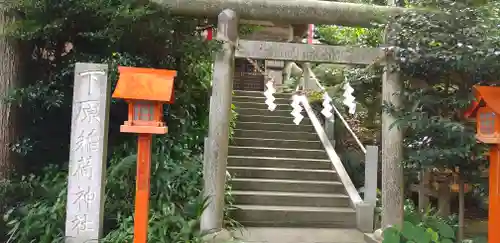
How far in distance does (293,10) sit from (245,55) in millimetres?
964

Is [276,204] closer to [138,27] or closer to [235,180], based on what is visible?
[235,180]

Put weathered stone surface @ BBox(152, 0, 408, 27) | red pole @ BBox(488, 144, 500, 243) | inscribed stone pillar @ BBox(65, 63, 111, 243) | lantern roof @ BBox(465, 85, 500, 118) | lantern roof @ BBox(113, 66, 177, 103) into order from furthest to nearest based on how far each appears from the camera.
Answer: weathered stone surface @ BBox(152, 0, 408, 27) < inscribed stone pillar @ BBox(65, 63, 111, 243) < red pole @ BBox(488, 144, 500, 243) < lantern roof @ BBox(465, 85, 500, 118) < lantern roof @ BBox(113, 66, 177, 103)

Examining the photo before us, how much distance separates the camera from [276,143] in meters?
8.30

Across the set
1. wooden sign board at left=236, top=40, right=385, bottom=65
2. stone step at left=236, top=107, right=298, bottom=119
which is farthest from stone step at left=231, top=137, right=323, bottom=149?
wooden sign board at left=236, top=40, right=385, bottom=65

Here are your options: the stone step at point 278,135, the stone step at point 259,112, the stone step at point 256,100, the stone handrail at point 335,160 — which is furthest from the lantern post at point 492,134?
the stone step at point 256,100

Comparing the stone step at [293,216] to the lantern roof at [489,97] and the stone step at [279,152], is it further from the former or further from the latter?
the lantern roof at [489,97]

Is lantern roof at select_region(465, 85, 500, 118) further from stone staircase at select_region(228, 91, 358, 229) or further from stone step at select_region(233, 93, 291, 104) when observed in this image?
stone step at select_region(233, 93, 291, 104)

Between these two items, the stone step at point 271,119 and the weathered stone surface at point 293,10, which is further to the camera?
the stone step at point 271,119

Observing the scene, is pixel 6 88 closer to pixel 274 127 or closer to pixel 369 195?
pixel 274 127

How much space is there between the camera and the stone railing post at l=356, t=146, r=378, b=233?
6273mm

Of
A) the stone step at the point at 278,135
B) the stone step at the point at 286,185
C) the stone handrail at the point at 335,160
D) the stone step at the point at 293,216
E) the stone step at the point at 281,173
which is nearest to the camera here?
the stone step at the point at 293,216

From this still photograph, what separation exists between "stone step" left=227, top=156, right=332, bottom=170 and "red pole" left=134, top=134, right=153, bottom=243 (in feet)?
11.2

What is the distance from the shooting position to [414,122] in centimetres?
471

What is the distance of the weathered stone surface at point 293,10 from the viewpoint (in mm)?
5586
